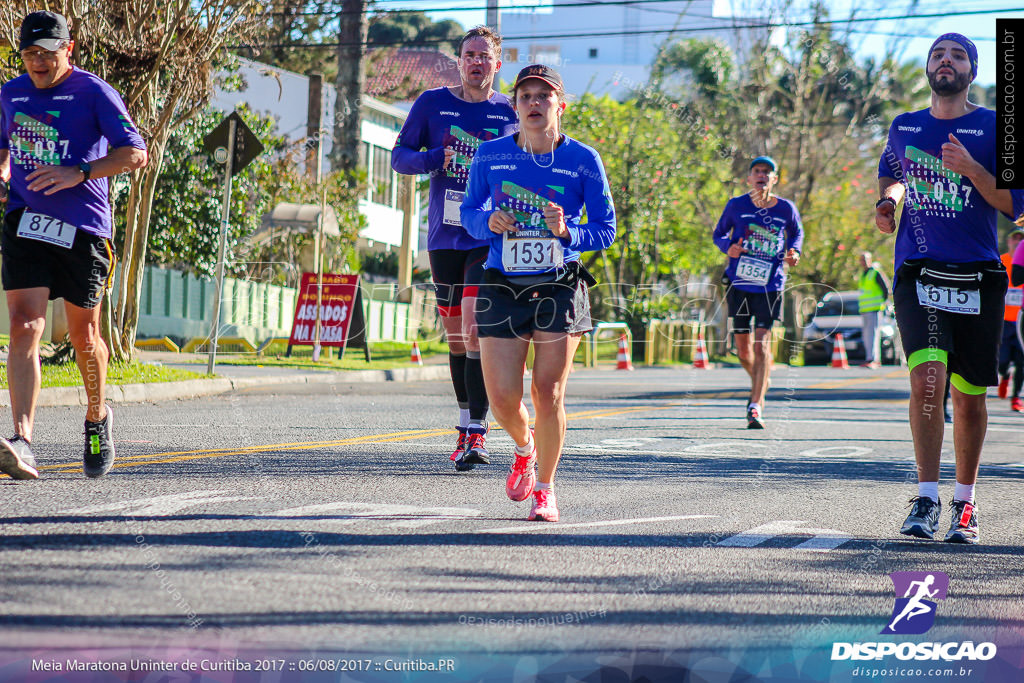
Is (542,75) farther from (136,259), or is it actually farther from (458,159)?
(136,259)

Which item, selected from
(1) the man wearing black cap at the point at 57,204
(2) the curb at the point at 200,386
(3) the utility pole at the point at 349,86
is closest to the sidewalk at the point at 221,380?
(2) the curb at the point at 200,386

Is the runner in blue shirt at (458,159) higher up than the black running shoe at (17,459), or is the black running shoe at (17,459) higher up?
the runner in blue shirt at (458,159)

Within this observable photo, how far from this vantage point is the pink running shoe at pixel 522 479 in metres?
5.73

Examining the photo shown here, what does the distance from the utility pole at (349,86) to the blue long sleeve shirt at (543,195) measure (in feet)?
72.7

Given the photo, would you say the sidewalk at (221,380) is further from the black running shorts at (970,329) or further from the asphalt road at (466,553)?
the black running shorts at (970,329)

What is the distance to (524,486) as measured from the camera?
5754 millimetres

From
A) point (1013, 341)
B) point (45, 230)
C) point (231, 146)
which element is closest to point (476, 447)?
point (45, 230)

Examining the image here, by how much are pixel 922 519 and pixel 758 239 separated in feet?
19.9

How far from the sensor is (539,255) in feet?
17.9

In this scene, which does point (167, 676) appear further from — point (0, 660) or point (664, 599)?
point (664, 599)

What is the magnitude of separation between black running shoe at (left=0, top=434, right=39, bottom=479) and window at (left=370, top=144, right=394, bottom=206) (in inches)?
1532

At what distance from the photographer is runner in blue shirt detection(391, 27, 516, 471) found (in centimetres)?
730

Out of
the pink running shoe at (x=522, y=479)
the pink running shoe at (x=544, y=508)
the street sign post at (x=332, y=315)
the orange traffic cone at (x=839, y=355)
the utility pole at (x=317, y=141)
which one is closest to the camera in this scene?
the pink running shoe at (x=544, y=508)

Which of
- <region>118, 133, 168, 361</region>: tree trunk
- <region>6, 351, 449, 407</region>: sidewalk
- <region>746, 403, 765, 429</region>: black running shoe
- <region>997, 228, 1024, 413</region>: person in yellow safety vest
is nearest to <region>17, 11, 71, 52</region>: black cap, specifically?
<region>6, 351, 449, 407</region>: sidewalk
